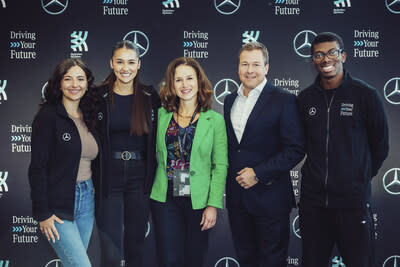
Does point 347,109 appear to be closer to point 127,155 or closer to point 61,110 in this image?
point 127,155

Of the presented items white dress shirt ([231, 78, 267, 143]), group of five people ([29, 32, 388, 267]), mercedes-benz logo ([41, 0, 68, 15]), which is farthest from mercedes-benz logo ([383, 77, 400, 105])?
mercedes-benz logo ([41, 0, 68, 15])

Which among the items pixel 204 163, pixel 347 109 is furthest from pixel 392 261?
pixel 204 163

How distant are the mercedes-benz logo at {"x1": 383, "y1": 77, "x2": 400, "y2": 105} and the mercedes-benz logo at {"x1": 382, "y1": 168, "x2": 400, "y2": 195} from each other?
2.24 feet

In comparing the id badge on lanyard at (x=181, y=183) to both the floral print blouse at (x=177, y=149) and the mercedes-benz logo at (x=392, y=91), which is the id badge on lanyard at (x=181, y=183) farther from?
the mercedes-benz logo at (x=392, y=91)

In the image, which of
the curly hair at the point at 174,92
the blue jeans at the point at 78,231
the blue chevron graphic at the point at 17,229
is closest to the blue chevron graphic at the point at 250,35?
the curly hair at the point at 174,92

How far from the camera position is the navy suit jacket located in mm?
2227

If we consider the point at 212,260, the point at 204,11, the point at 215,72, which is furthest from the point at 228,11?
the point at 212,260

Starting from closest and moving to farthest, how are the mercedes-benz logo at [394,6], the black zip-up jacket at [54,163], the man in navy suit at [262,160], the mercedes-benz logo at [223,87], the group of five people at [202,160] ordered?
the black zip-up jacket at [54,163]
the group of five people at [202,160]
the man in navy suit at [262,160]
the mercedes-benz logo at [394,6]
the mercedes-benz logo at [223,87]

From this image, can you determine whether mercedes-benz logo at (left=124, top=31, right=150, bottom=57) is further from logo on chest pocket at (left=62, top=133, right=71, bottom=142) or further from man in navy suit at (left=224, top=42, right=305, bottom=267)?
logo on chest pocket at (left=62, top=133, right=71, bottom=142)

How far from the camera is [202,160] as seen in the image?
86.4 inches

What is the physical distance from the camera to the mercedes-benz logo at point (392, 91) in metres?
3.32

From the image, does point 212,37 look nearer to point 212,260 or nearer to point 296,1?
point 296,1

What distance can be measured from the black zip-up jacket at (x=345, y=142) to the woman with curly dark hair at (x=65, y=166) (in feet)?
4.82

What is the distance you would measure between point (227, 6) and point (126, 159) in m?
1.93
